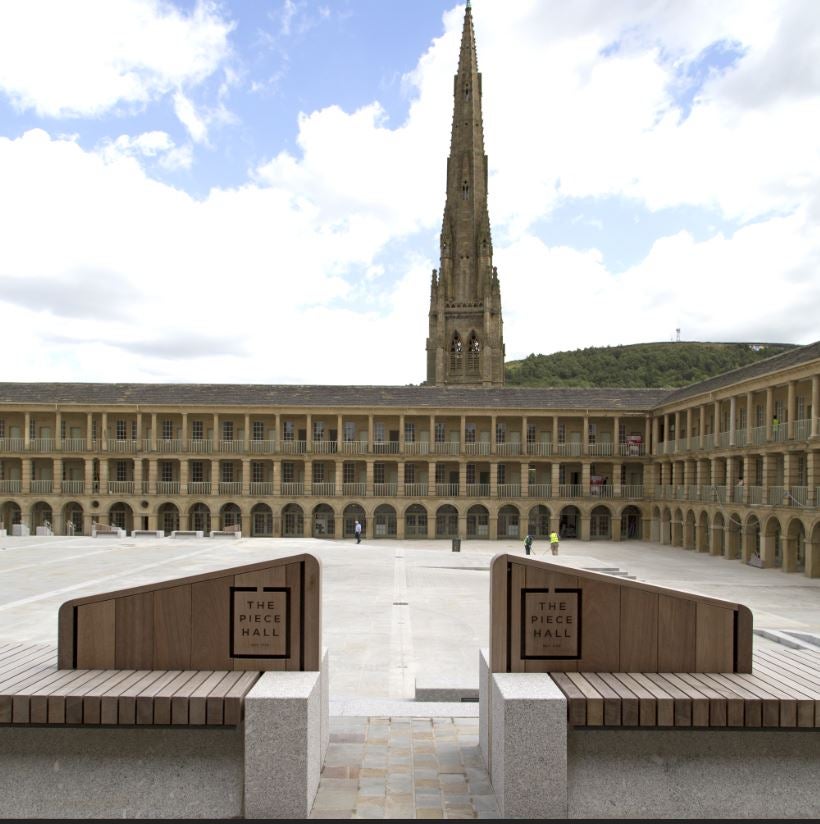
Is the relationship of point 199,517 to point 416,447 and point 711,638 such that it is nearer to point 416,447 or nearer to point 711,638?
point 416,447

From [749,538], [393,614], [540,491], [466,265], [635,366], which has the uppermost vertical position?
[466,265]

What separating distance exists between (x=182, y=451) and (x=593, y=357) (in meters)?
65.9

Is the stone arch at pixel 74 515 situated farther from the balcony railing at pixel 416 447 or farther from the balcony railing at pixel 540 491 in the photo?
the balcony railing at pixel 540 491

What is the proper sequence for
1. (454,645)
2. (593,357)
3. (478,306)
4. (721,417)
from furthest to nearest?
(593,357) → (478,306) → (721,417) → (454,645)

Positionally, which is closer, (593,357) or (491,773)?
(491,773)

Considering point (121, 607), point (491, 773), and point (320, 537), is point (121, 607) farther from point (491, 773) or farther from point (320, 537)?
point (320, 537)

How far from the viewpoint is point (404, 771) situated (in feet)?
20.4

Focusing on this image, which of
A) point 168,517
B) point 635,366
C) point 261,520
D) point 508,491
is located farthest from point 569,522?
point 635,366

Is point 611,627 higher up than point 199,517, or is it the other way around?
point 611,627

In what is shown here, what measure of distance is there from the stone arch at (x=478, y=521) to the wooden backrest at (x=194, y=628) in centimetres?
4320

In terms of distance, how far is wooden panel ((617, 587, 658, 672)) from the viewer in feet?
19.7

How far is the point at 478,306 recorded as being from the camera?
73.3 m

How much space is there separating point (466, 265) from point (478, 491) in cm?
3287

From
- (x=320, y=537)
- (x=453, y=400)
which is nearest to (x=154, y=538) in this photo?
(x=320, y=537)
